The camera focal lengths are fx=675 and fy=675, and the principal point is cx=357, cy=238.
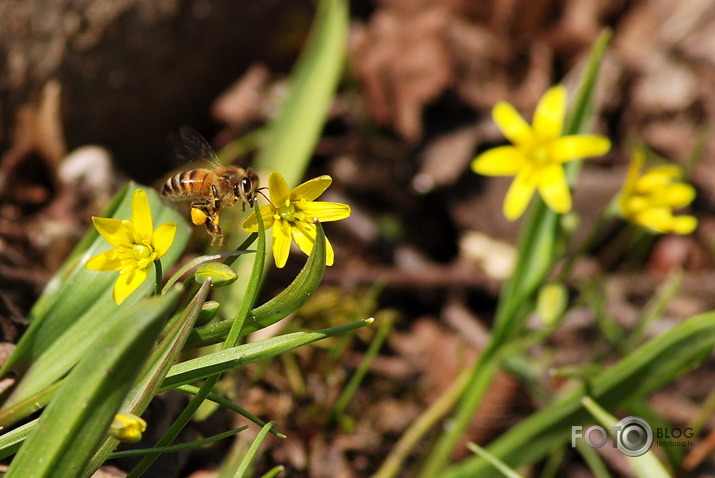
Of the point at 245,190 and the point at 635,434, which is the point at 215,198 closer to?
the point at 245,190

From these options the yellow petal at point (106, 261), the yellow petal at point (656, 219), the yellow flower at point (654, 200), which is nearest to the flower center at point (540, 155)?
the yellow flower at point (654, 200)

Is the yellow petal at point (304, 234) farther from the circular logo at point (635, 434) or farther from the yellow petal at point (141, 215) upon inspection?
the circular logo at point (635, 434)

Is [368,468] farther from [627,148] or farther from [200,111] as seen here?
[627,148]

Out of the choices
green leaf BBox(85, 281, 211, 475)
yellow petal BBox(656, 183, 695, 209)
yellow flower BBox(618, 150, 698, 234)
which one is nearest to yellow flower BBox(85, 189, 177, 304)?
green leaf BBox(85, 281, 211, 475)

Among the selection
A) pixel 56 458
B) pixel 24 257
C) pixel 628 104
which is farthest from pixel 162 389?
pixel 628 104

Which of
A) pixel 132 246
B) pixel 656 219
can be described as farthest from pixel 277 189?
pixel 656 219

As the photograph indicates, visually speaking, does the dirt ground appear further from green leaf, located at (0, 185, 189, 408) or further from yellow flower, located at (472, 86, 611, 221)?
yellow flower, located at (472, 86, 611, 221)
